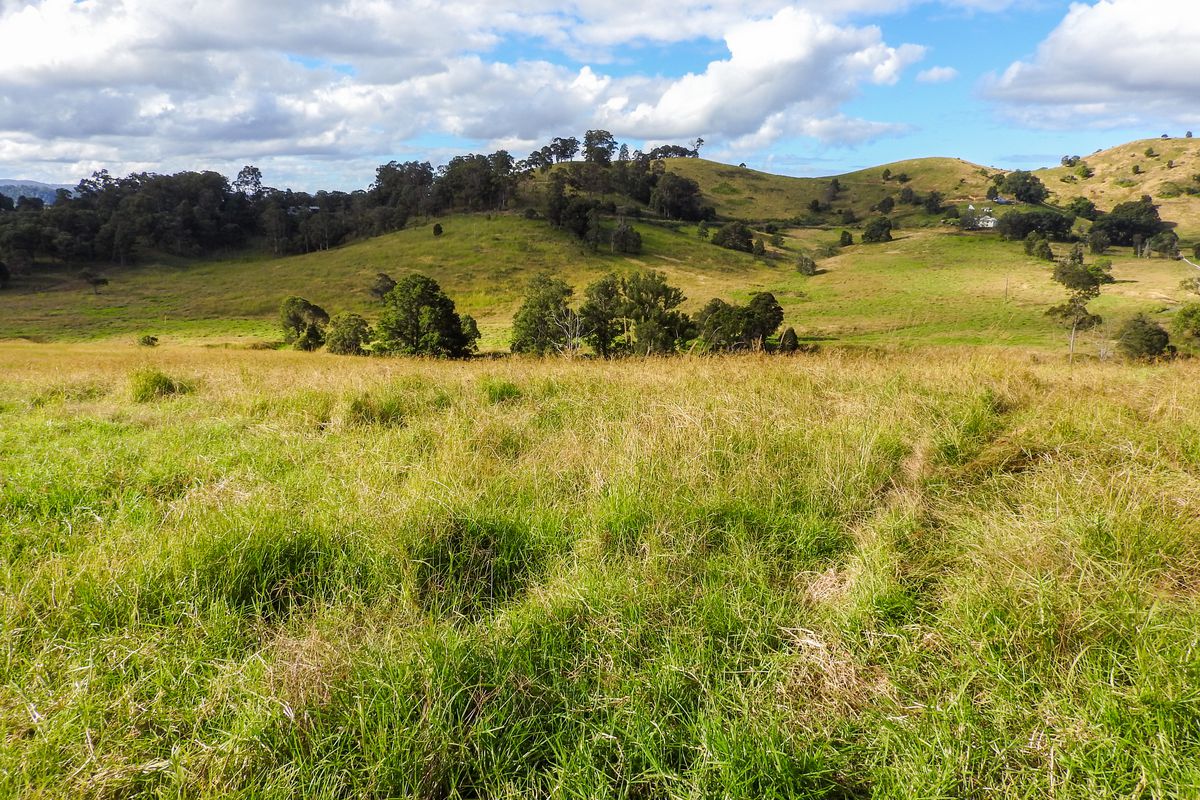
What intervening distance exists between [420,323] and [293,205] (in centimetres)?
9698

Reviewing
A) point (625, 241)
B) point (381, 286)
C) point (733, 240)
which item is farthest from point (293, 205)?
point (733, 240)

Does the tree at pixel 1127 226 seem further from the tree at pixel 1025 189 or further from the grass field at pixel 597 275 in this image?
the tree at pixel 1025 189

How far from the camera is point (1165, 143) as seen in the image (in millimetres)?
164125

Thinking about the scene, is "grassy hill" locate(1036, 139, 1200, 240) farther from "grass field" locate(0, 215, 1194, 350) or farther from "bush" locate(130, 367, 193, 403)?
"bush" locate(130, 367, 193, 403)

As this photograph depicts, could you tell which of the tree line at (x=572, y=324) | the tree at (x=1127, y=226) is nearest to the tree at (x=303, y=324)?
the tree line at (x=572, y=324)

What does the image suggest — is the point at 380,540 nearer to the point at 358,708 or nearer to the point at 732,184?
the point at 358,708

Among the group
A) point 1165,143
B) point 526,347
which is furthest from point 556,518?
point 1165,143

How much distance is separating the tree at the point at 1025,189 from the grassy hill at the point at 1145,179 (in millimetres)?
6131

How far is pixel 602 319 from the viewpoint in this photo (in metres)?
44.3

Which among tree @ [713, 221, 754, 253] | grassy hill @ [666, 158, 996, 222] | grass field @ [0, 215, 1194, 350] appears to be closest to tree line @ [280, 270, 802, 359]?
grass field @ [0, 215, 1194, 350]

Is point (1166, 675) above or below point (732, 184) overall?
below

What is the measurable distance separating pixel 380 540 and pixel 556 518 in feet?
3.45

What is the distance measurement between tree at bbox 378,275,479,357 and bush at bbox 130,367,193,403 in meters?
31.9

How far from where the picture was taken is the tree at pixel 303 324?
53.1m
